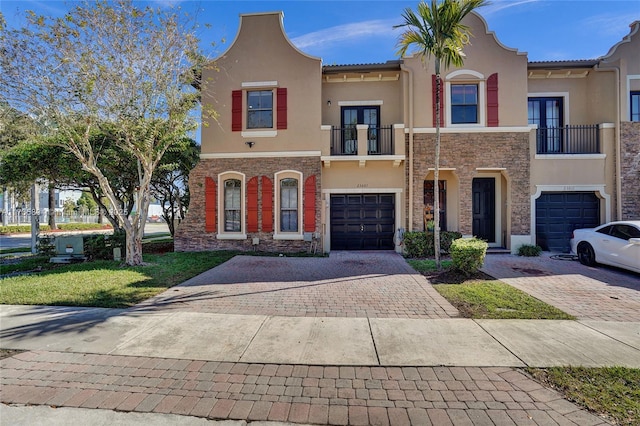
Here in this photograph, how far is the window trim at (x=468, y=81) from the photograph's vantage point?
41.3 ft

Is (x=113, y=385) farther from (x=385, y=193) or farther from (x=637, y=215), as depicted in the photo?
(x=637, y=215)

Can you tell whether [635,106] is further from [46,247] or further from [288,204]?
[46,247]

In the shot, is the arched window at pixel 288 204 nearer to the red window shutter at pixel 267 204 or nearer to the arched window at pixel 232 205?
the red window shutter at pixel 267 204

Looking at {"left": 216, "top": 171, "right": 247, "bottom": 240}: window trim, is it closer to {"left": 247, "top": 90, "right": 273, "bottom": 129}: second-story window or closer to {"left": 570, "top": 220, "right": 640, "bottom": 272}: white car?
{"left": 247, "top": 90, "right": 273, "bottom": 129}: second-story window

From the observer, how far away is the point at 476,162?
12625mm

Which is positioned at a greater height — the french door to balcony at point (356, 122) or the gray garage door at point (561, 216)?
the french door to balcony at point (356, 122)

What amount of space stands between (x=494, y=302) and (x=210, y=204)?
10755mm

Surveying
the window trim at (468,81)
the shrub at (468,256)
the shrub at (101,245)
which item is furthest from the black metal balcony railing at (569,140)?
the shrub at (101,245)

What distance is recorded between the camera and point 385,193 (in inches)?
524

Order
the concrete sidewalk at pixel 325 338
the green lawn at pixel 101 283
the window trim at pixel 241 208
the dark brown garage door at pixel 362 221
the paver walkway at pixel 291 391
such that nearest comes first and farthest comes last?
the paver walkway at pixel 291 391, the concrete sidewalk at pixel 325 338, the green lawn at pixel 101 283, the window trim at pixel 241 208, the dark brown garage door at pixel 362 221

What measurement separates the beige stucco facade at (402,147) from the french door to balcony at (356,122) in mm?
58

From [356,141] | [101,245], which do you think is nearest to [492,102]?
[356,141]

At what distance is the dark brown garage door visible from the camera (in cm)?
1344

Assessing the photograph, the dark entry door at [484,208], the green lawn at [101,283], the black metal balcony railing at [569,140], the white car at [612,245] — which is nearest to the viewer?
the green lawn at [101,283]
